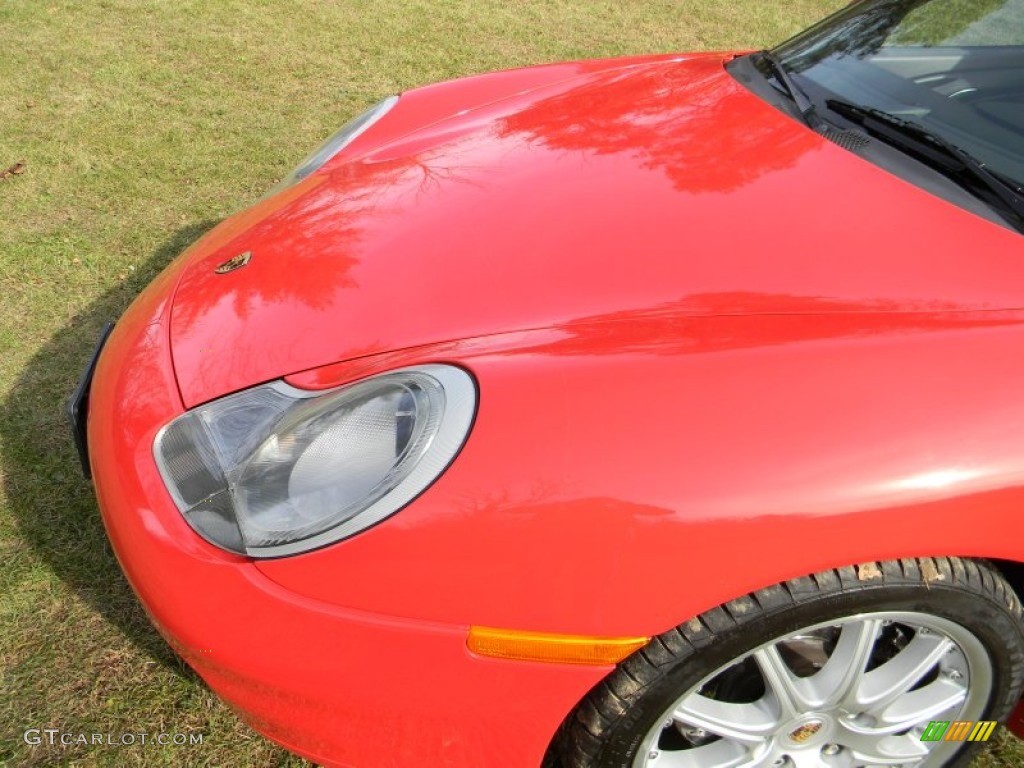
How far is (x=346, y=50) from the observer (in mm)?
5801

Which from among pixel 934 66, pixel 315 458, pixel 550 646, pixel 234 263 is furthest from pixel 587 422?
pixel 934 66

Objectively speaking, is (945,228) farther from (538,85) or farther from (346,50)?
(346,50)

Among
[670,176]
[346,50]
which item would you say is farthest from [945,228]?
[346,50]

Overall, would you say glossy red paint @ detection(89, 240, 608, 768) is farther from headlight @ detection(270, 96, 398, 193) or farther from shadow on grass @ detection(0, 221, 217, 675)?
headlight @ detection(270, 96, 398, 193)

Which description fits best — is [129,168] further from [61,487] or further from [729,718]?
[729,718]

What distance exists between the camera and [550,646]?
1262 millimetres

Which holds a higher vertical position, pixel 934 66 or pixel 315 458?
pixel 934 66

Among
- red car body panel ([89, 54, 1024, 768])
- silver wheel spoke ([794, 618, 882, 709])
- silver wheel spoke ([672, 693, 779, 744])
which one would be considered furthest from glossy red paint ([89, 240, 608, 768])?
silver wheel spoke ([794, 618, 882, 709])

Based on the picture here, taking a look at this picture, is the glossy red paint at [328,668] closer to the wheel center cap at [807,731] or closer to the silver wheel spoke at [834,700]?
the silver wheel spoke at [834,700]

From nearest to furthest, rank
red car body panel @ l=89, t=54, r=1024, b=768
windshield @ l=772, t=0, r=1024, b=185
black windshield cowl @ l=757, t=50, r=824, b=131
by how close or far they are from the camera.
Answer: red car body panel @ l=89, t=54, r=1024, b=768, windshield @ l=772, t=0, r=1024, b=185, black windshield cowl @ l=757, t=50, r=824, b=131

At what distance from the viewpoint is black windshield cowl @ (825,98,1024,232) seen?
1.61 meters

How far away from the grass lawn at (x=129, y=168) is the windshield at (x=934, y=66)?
1.36 metres

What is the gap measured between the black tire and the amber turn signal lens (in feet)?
0.17

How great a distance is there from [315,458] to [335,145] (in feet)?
4.63
